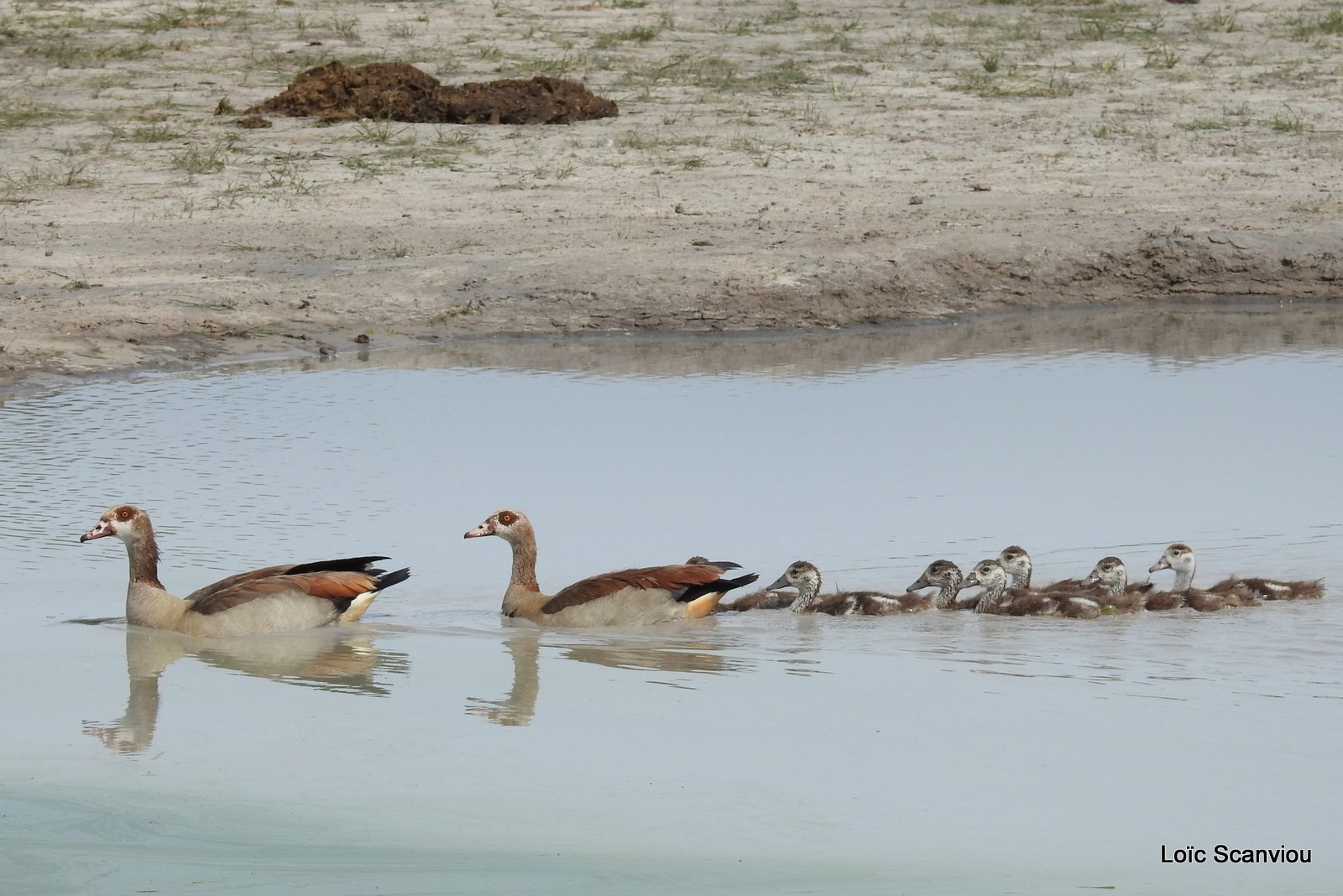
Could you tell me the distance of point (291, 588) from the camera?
9211 millimetres

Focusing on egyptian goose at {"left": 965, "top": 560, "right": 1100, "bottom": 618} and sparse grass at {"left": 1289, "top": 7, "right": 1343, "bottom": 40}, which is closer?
egyptian goose at {"left": 965, "top": 560, "right": 1100, "bottom": 618}

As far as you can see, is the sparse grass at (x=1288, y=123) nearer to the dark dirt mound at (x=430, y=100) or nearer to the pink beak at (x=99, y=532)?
the dark dirt mound at (x=430, y=100)

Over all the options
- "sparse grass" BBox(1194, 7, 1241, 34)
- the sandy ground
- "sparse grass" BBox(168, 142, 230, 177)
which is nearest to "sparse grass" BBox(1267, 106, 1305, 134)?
the sandy ground

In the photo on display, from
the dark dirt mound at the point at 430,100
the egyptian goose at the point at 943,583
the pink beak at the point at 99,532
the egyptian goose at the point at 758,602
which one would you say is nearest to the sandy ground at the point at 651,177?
the dark dirt mound at the point at 430,100

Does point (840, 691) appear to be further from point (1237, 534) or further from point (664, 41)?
point (664, 41)

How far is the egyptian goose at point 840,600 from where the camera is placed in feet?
30.9

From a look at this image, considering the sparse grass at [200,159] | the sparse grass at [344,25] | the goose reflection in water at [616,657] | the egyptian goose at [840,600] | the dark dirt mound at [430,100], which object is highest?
the sparse grass at [344,25]

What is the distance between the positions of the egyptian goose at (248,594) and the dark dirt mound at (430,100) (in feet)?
38.3

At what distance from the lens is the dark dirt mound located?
20703 millimetres

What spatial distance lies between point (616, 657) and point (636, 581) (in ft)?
1.25

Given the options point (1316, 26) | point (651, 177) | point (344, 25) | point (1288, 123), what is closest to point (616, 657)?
point (651, 177)

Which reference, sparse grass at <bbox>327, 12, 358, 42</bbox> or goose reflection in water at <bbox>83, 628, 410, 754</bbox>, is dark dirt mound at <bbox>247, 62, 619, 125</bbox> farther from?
goose reflection in water at <bbox>83, 628, 410, 754</bbox>

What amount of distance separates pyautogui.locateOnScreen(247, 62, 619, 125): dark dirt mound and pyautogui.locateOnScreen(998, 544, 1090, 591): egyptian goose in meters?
11.8

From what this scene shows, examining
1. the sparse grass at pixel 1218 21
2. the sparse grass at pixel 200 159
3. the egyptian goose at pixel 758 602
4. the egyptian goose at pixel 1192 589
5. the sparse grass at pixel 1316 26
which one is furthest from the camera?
the sparse grass at pixel 1218 21
